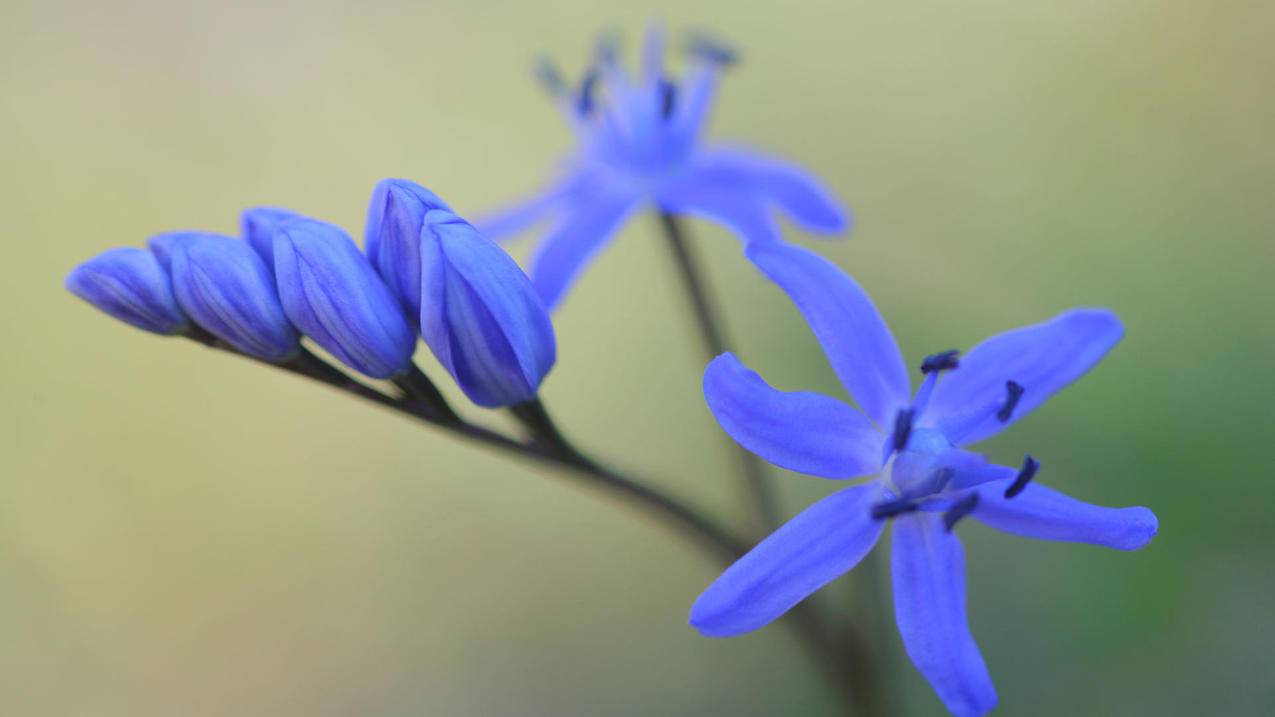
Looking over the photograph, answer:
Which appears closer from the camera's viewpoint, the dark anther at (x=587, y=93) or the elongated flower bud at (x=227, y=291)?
the elongated flower bud at (x=227, y=291)

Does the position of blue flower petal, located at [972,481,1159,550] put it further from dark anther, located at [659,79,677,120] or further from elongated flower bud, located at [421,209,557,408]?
dark anther, located at [659,79,677,120]

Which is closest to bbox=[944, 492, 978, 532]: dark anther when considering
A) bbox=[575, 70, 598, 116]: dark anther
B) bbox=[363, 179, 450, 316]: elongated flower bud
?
bbox=[363, 179, 450, 316]: elongated flower bud

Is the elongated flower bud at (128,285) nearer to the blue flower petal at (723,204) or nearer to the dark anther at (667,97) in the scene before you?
the blue flower petal at (723,204)

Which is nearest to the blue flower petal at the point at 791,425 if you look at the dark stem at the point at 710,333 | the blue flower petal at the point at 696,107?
the dark stem at the point at 710,333

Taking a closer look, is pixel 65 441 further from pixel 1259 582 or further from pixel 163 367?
pixel 1259 582

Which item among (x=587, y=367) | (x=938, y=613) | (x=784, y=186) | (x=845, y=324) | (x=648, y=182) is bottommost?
(x=587, y=367)

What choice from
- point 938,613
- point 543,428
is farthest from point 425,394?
point 938,613

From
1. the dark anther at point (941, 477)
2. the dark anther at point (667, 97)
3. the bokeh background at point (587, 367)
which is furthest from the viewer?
the bokeh background at point (587, 367)

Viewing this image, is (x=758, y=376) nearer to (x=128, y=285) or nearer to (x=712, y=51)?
(x=128, y=285)

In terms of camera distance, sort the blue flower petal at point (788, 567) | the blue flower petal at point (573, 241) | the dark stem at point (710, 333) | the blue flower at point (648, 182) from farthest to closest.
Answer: the dark stem at point (710, 333) < the blue flower at point (648, 182) < the blue flower petal at point (573, 241) < the blue flower petal at point (788, 567)
